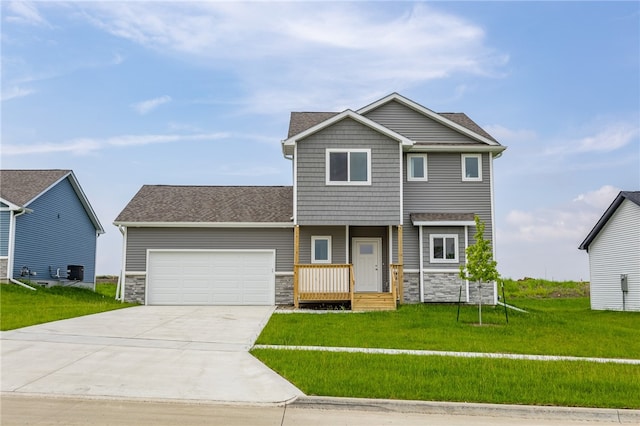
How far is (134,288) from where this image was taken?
2220 centimetres

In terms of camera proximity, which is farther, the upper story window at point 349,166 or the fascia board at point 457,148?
the fascia board at point 457,148

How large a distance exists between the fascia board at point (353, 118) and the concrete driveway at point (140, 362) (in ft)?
24.5

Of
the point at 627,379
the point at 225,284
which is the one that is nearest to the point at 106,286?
the point at 225,284

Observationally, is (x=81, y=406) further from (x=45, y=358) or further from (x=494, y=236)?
(x=494, y=236)

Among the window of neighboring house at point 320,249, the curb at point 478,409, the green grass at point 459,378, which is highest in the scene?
the window of neighboring house at point 320,249

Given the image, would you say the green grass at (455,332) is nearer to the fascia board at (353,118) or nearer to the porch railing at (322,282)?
the porch railing at (322,282)

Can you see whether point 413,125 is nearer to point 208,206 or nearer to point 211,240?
point 208,206

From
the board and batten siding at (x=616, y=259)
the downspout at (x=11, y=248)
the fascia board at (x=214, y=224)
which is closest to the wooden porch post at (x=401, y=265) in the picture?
the fascia board at (x=214, y=224)

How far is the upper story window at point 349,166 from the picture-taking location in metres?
20.9

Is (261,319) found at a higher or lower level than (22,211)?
lower

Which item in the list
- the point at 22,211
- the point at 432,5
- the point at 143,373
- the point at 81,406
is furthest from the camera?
the point at 22,211

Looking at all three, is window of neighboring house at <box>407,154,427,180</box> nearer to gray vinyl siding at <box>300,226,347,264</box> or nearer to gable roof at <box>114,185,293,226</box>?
gray vinyl siding at <box>300,226,347,264</box>

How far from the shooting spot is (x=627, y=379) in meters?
9.57

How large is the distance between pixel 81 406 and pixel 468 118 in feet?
68.5
